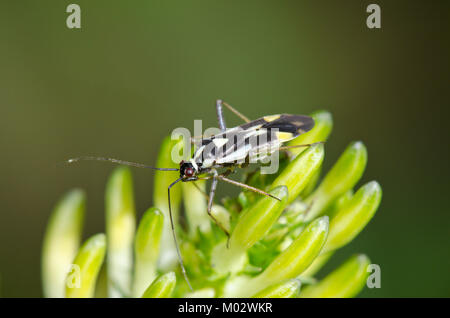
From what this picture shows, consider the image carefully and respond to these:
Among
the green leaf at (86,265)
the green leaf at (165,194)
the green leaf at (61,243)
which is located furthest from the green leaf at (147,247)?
the green leaf at (61,243)

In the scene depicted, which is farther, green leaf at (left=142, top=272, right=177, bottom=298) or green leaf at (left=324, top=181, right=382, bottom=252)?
green leaf at (left=324, top=181, right=382, bottom=252)

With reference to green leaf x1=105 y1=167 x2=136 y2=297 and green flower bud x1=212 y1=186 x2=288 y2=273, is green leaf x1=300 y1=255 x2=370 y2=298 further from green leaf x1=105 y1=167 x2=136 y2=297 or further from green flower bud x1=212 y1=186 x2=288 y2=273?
green leaf x1=105 y1=167 x2=136 y2=297

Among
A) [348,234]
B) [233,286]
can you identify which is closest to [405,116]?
[348,234]

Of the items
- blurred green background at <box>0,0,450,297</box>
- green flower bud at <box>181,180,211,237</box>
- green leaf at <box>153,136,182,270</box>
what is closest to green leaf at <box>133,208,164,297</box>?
green leaf at <box>153,136,182,270</box>

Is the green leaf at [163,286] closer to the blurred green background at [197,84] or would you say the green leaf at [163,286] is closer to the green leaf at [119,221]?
the green leaf at [119,221]

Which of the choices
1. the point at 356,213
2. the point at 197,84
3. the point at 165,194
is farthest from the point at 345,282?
the point at 197,84

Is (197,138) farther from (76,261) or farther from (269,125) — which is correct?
(76,261)
